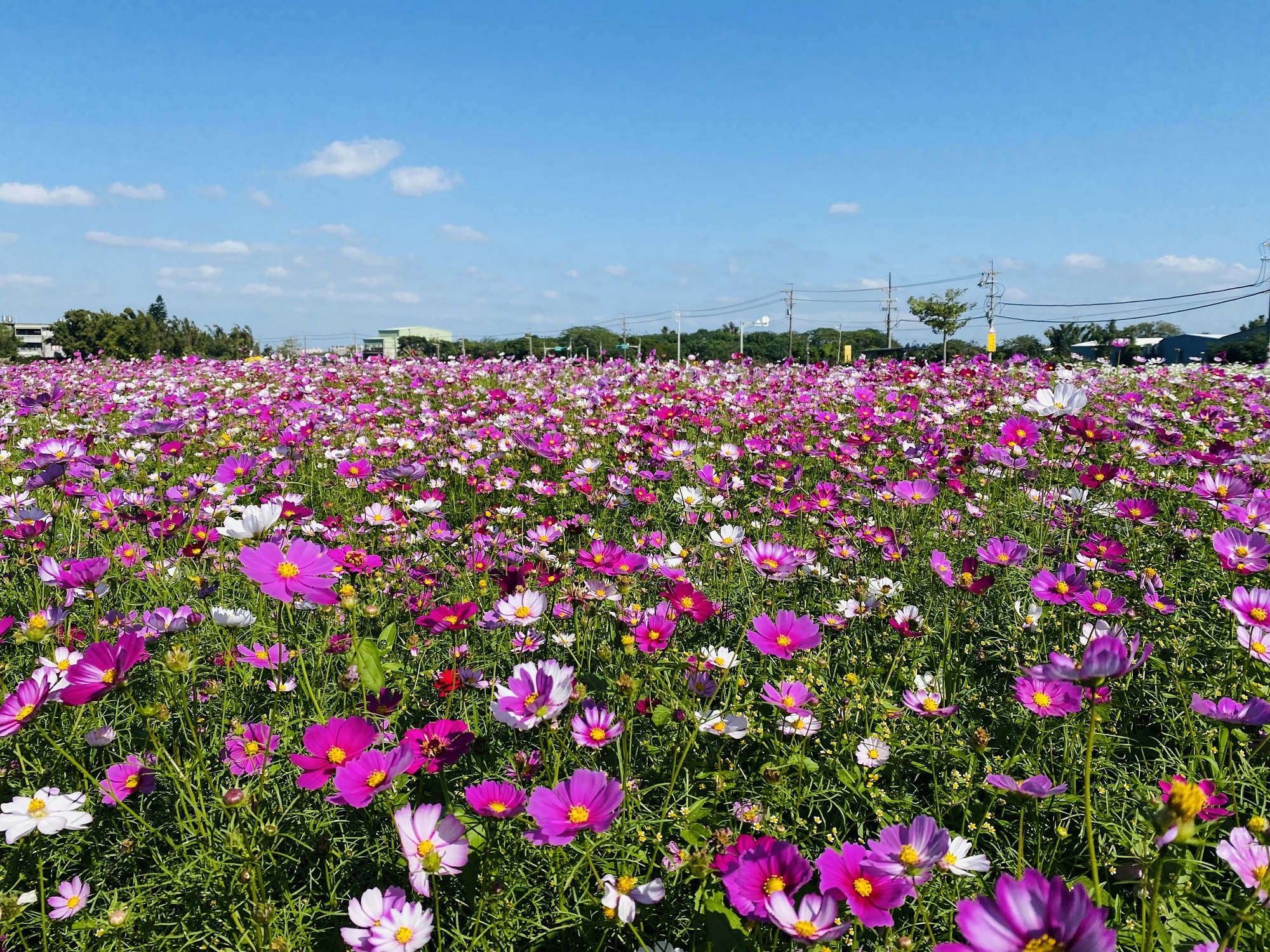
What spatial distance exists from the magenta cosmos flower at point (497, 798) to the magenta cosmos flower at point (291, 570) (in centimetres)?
37

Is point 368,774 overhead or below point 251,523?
below

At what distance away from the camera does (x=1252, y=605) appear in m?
1.25

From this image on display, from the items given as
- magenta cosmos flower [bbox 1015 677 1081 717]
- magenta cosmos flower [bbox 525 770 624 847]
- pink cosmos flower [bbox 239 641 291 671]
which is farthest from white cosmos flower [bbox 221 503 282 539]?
magenta cosmos flower [bbox 1015 677 1081 717]

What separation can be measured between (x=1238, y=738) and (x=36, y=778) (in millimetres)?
2092

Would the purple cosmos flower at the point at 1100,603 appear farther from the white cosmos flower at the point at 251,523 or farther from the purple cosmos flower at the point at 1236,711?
the white cosmos flower at the point at 251,523

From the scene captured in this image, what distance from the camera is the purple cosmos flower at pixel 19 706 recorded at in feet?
3.06

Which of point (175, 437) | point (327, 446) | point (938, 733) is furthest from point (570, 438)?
point (938, 733)

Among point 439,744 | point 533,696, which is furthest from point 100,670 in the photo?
point 533,696

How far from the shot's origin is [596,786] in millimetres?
831

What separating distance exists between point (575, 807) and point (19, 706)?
815mm

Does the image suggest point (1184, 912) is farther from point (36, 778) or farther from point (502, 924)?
point (36, 778)

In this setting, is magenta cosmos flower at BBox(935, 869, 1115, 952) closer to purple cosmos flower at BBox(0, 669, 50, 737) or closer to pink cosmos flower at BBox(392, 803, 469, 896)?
pink cosmos flower at BBox(392, 803, 469, 896)

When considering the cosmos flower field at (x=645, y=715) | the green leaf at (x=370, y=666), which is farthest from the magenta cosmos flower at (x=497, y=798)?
the green leaf at (x=370, y=666)

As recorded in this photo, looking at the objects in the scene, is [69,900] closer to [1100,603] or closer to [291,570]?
[291,570]
